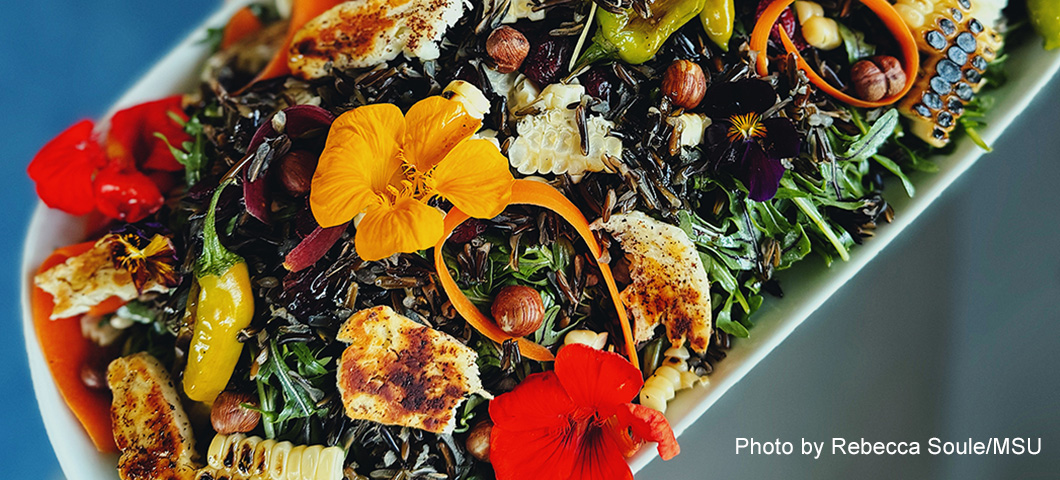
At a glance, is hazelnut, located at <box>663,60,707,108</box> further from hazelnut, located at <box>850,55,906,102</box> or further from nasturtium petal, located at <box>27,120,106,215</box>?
nasturtium petal, located at <box>27,120,106,215</box>

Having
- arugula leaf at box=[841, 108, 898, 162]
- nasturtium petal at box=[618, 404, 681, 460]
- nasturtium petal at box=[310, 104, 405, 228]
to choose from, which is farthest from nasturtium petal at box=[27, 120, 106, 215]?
arugula leaf at box=[841, 108, 898, 162]

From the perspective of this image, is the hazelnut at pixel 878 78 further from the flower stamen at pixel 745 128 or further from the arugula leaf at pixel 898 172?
the flower stamen at pixel 745 128

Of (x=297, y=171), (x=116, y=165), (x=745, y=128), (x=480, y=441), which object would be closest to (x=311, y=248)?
(x=297, y=171)

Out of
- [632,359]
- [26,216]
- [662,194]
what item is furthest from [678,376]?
[26,216]

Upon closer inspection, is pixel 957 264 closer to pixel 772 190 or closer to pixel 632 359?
pixel 772 190

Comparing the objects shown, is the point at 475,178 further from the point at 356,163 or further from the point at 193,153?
the point at 193,153

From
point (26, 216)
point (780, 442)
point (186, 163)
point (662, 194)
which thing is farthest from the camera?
point (26, 216)

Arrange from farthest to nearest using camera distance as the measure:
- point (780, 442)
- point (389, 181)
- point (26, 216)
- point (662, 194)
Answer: point (26, 216)
point (780, 442)
point (662, 194)
point (389, 181)
